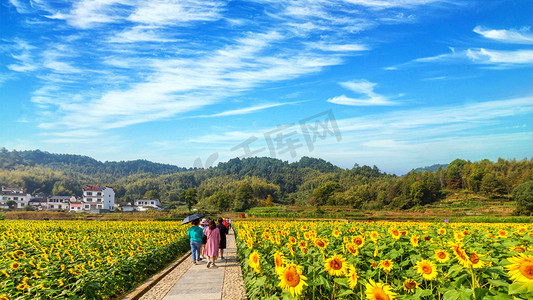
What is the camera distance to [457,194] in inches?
3438

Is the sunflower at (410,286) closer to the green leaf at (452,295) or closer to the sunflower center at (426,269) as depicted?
the sunflower center at (426,269)

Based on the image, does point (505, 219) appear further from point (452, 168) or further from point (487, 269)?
point (452, 168)

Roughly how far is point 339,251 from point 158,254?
25.5 ft

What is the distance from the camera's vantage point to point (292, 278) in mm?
2893

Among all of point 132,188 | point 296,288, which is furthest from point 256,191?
point 296,288

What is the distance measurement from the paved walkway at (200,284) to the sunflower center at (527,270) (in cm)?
596

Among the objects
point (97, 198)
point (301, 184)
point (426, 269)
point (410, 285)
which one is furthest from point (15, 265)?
point (301, 184)

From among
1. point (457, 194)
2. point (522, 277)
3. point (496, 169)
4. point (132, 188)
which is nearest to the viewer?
point (522, 277)

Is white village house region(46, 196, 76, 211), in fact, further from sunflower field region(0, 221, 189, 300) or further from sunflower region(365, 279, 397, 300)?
sunflower region(365, 279, 397, 300)

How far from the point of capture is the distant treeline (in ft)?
257

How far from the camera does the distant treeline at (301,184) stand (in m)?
78.2

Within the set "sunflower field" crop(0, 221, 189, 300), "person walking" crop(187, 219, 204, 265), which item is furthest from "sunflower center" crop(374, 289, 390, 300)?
"person walking" crop(187, 219, 204, 265)

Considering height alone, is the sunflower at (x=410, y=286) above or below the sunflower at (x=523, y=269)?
below

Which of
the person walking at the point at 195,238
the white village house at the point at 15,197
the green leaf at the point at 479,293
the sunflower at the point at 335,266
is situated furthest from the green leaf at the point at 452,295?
the white village house at the point at 15,197
